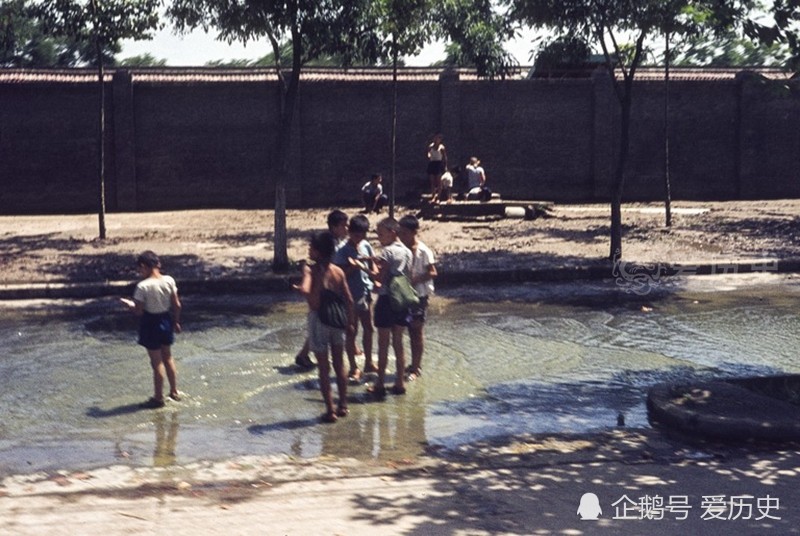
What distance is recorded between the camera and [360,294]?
35.5 ft

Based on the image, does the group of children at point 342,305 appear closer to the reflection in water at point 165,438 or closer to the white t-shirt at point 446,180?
the reflection in water at point 165,438

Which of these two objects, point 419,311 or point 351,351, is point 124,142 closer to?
point 351,351

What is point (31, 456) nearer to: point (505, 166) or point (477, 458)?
point (477, 458)

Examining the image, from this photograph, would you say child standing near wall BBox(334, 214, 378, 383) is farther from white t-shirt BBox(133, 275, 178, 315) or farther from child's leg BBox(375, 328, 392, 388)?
white t-shirt BBox(133, 275, 178, 315)

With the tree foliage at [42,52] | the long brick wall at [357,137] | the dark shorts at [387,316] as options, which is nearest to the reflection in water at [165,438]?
the dark shorts at [387,316]

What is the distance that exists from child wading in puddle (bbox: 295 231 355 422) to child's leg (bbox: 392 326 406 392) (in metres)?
0.80

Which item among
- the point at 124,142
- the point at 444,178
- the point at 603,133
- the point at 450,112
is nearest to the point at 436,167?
the point at 444,178

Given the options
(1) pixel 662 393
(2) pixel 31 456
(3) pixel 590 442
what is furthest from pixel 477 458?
(2) pixel 31 456

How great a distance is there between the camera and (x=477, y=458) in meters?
8.32

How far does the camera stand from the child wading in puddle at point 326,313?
930 cm

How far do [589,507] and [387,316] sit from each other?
3464mm

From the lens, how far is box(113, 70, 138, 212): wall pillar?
27.3 meters

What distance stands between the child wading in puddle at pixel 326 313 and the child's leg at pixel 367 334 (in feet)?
4.83

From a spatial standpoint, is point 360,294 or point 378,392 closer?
point 378,392
